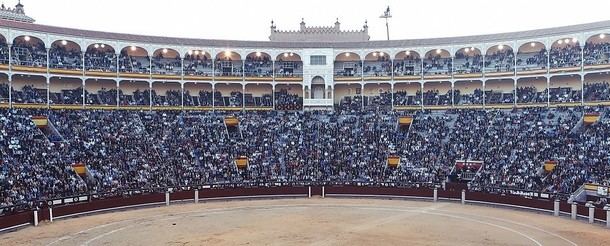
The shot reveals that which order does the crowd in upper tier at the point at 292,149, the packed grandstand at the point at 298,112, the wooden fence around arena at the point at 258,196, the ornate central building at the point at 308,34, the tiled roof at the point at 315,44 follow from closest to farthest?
the wooden fence around arena at the point at 258,196 < the crowd in upper tier at the point at 292,149 < the packed grandstand at the point at 298,112 < the tiled roof at the point at 315,44 < the ornate central building at the point at 308,34

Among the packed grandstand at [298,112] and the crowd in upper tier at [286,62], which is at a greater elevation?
the crowd in upper tier at [286,62]

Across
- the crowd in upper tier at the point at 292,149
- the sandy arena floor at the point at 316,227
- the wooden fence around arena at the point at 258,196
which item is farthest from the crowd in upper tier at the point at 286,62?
the sandy arena floor at the point at 316,227

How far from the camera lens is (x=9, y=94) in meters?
53.5

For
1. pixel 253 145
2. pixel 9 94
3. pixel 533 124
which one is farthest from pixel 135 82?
pixel 533 124

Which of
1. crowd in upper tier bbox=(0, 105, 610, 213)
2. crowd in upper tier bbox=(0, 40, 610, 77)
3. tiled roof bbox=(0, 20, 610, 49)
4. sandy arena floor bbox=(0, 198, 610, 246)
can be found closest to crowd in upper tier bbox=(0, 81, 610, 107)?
crowd in upper tier bbox=(0, 40, 610, 77)

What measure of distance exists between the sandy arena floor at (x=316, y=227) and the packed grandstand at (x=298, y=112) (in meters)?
4.90

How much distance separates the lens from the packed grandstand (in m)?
46.0

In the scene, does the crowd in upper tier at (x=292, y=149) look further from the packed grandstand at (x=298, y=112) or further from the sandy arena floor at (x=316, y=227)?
the sandy arena floor at (x=316, y=227)

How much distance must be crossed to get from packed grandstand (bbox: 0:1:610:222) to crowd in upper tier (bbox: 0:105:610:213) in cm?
19

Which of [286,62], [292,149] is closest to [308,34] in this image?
[286,62]

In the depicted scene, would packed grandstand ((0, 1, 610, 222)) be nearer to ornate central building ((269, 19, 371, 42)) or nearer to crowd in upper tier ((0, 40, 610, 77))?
crowd in upper tier ((0, 40, 610, 77))

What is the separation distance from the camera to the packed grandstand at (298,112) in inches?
1812

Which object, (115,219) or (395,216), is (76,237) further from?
(395,216)

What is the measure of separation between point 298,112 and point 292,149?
1123 centimetres
